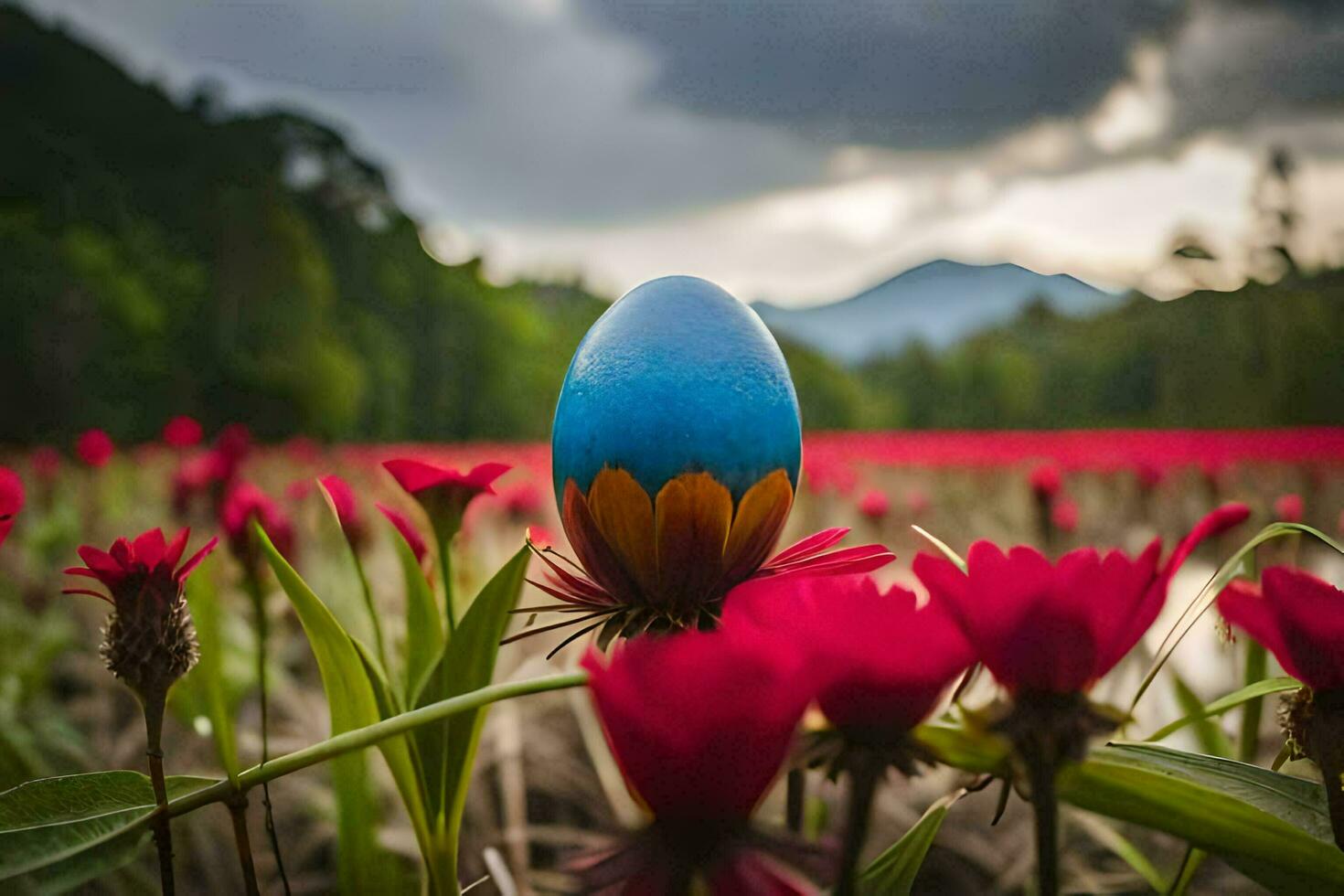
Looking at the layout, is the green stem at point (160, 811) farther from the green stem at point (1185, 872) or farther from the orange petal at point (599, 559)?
the green stem at point (1185, 872)

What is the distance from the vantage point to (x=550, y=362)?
84.8 ft

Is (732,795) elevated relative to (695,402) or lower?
lower

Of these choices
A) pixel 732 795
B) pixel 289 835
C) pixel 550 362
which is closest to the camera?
pixel 732 795

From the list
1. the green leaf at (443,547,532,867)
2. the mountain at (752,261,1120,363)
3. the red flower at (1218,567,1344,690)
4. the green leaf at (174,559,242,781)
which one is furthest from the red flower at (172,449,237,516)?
the mountain at (752,261,1120,363)

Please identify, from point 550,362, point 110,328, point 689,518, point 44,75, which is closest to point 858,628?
point 689,518

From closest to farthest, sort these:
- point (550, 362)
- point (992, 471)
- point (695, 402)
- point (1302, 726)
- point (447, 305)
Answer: point (1302, 726), point (695, 402), point (992, 471), point (447, 305), point (550, 362)

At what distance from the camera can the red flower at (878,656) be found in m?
0.27

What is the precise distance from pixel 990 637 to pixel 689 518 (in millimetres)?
212

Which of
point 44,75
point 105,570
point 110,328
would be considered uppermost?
point 44,75

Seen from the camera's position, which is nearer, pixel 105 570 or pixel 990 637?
pixel 990 637

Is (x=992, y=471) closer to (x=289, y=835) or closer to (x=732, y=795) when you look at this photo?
(x=289, y=835)

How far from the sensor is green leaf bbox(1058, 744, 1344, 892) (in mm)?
358

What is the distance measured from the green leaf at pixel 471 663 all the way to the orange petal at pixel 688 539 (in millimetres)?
103

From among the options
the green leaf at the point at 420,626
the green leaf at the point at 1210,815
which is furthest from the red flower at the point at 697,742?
the green leaf at the point at 420,626
